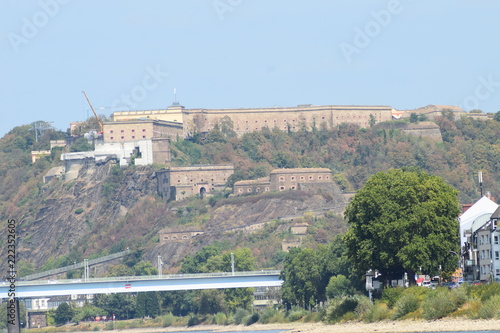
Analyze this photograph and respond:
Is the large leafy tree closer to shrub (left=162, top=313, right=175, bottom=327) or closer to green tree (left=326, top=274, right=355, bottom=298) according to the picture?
green tree (left=326, top=274, right=355, bottom=298)

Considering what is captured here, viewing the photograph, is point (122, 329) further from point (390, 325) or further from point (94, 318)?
point (390, 325)

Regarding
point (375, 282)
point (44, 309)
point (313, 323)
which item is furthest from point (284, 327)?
point (44, 309)

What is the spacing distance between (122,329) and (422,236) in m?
74.1

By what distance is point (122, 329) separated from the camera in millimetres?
152750

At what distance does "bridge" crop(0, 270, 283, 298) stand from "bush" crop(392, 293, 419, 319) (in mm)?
49649

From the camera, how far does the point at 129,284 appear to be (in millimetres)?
125562

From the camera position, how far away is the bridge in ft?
407

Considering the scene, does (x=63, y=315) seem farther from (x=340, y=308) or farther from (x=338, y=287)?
(x=340, y=308)

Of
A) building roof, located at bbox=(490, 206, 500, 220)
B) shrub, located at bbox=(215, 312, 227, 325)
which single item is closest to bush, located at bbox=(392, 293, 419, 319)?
building roof, located at bbox=(490, 206, 500, 220)

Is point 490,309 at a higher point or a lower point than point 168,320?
higher

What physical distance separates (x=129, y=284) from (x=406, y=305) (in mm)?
52830

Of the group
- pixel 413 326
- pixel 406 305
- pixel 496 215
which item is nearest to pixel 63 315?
pixel 496 215

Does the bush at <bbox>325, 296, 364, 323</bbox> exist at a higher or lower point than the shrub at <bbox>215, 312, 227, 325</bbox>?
higher

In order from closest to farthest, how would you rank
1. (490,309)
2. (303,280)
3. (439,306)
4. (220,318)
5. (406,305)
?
1. (490,309)
2. (439,306)
3. (406,305)
4. (303,280)
5. (220,318)
